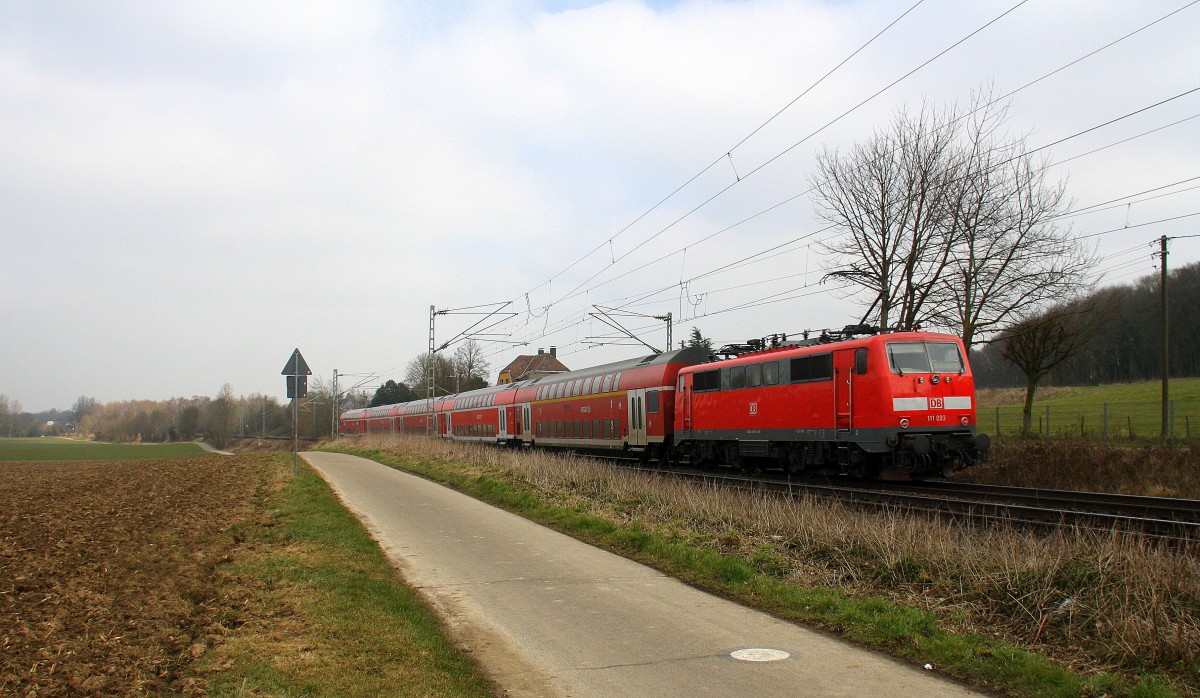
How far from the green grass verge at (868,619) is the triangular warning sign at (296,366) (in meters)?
11.4

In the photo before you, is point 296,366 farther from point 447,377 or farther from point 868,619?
point 447,377

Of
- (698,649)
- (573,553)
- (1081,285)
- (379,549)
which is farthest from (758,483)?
(1081,285)

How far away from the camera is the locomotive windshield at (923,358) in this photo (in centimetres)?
1694

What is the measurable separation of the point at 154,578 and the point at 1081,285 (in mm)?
24888

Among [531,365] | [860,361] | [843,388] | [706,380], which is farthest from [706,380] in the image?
[531,365]

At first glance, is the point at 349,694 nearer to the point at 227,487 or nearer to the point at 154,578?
the point at 154,578

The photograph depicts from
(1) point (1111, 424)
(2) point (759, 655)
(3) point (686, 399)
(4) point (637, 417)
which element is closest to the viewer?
(2) point (759, 655)

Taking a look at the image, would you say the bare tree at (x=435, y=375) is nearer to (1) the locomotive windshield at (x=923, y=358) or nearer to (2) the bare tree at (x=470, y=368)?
(2) the bare tree at (x=470, y=368)

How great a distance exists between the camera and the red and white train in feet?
55.3

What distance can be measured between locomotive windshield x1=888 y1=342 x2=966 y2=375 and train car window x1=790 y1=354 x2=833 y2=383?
1588 millimetres

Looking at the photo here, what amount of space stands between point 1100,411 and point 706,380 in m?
23.0

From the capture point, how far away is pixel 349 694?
548 centimetres

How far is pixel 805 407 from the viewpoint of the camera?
18969mm

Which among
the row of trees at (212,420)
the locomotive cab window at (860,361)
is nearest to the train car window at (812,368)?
the locomotive cab window at (860,361)
